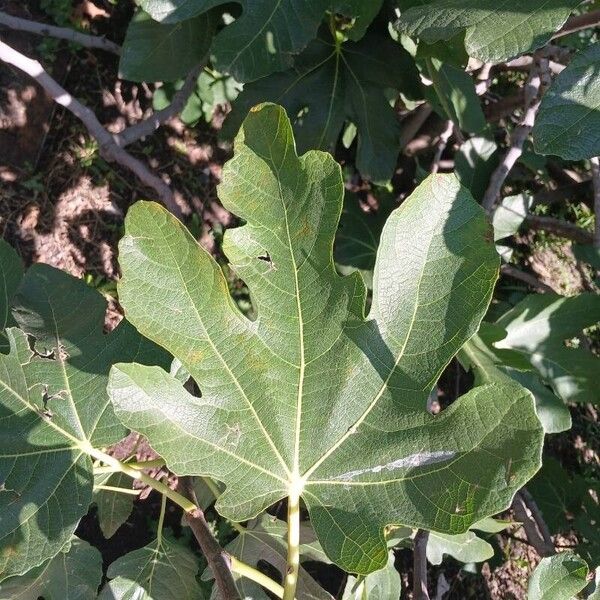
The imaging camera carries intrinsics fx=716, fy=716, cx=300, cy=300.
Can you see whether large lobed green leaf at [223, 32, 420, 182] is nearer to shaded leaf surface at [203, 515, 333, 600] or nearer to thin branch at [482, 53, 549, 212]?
thin branch at [482, 53, 549, 212]

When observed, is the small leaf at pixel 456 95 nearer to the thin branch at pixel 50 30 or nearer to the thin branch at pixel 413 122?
the thin branch at pixel 413 122

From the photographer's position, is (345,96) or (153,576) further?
(345,96)

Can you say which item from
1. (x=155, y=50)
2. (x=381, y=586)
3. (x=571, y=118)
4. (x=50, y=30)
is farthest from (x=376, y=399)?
(x=50, y=30)

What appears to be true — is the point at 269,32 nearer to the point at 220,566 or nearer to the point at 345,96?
the point at 345,96

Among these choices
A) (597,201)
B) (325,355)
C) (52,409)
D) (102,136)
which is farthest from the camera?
(597,201)

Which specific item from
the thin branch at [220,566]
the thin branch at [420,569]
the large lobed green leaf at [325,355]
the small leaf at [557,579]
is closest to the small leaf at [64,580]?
the thin branch at [220,566]
